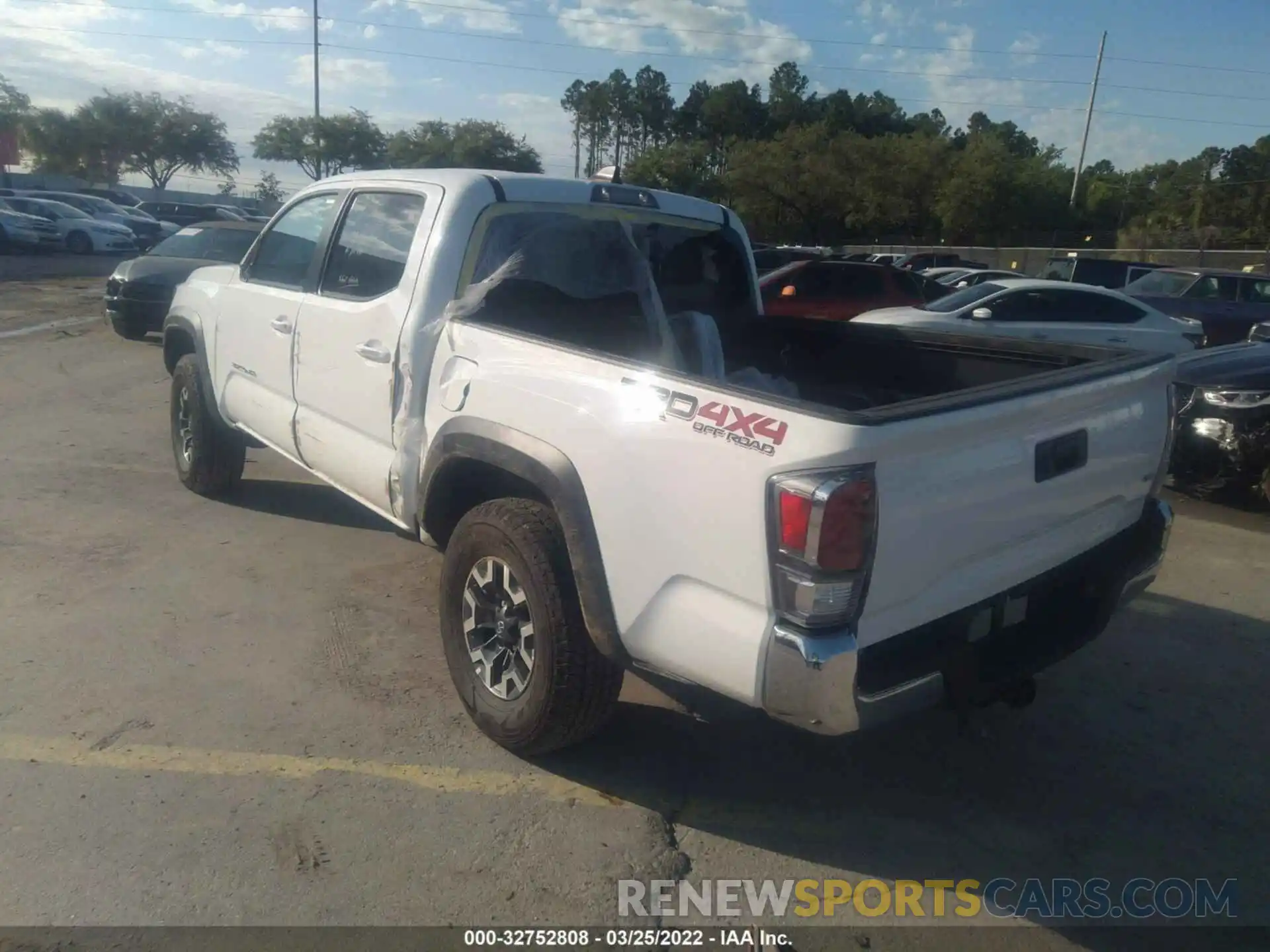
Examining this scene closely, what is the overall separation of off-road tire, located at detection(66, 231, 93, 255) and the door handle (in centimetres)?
2845

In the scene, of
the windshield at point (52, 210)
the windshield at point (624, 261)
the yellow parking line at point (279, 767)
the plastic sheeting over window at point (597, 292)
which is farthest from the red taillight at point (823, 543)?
the windshield at point (52, 210)

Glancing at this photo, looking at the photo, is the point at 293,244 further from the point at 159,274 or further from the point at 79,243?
the point at 79,243

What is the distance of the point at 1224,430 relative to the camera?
7.20 m

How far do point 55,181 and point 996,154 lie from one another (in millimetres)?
50407

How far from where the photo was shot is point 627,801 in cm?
339

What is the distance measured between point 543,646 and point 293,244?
9.71 ft

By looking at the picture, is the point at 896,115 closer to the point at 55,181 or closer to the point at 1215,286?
the point at 55,181

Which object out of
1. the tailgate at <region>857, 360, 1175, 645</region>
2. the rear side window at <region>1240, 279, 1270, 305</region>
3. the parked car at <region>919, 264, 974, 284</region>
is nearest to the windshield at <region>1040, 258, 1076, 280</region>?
the parked car at <region>919, 264, 974, 284</region>

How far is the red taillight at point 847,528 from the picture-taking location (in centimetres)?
244

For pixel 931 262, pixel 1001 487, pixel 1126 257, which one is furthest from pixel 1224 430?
pixel 1126 257

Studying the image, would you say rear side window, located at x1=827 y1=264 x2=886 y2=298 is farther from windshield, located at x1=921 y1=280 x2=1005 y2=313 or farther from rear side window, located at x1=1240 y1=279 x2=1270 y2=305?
rear side window, located at x1=1240 y1=279 x2=1270 y2=305

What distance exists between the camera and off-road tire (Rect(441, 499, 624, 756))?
3.21 meters

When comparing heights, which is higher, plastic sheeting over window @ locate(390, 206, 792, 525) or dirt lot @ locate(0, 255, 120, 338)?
plastic sheeting over window @ locate(390, 206, 792, 525)

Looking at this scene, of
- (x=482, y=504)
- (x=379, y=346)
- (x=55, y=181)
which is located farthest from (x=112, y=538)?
(x=55, y=181)
